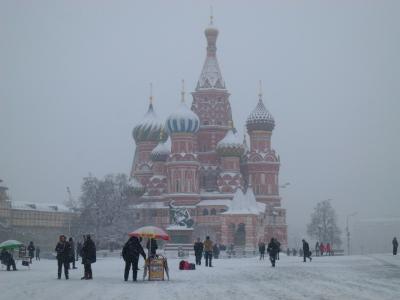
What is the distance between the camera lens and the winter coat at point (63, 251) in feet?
71.9

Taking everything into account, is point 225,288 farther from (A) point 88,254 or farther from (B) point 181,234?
(B) point 181,234

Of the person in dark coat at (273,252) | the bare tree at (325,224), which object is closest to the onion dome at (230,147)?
the bare tree at (325,224)

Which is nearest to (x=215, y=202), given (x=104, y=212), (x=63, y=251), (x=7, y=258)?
(x=104, y=212)

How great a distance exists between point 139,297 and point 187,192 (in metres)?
64.3

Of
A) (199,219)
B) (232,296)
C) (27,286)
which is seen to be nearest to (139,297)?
(232,296)

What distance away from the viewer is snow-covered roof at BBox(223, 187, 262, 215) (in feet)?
240

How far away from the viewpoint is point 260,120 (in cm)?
8594

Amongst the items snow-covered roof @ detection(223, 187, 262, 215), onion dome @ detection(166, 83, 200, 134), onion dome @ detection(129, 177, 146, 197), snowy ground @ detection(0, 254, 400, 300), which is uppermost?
onion dome @ detection(166, 83, 200, 134)

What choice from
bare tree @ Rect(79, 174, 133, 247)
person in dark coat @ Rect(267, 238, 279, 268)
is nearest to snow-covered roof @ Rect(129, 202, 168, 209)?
bare tree @ Rect(79, 174, 133, 247)

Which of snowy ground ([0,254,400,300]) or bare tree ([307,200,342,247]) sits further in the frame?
bare tree ([307,200,342,247])

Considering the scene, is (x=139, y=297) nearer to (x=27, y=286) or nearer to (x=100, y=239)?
(x=27, y=286)

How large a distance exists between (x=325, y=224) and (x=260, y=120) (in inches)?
625

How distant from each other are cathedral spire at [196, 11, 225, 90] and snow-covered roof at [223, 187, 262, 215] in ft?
58.6

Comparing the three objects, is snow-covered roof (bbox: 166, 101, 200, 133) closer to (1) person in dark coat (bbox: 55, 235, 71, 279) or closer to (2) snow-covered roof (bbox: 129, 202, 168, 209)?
(2) snow-covered roof (bbox: 129, 202, 168, 209)
